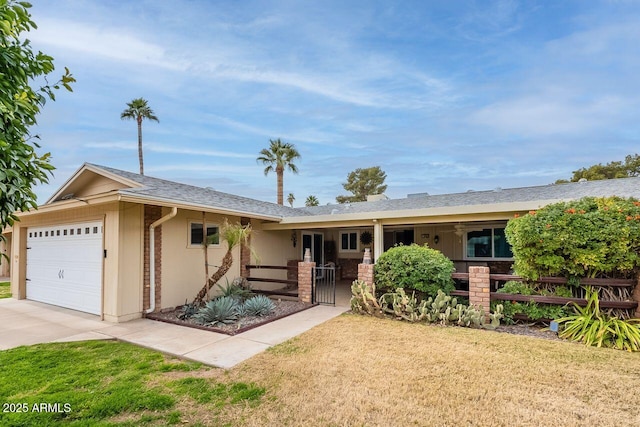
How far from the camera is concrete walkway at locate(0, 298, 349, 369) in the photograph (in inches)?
Result: 208

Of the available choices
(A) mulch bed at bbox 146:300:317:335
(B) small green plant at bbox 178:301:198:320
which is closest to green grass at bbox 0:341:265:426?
(A) mulch bed at bbox 146:300:317:335

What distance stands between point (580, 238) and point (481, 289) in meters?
2.04

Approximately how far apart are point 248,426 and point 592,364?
4.77 m

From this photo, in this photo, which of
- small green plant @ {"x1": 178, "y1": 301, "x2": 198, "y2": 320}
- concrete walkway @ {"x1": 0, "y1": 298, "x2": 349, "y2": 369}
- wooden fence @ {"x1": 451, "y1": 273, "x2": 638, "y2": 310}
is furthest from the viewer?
small green plant @ {"x1": 178, "y1": 301, "x2": 198, "y2": 320}

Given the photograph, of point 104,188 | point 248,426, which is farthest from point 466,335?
point 104,188

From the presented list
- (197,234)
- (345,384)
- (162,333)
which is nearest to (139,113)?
(197,234)

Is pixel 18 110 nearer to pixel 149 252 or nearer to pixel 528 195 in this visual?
pixel 149 252

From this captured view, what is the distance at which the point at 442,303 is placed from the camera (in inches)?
273

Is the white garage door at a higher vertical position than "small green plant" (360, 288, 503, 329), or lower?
higher

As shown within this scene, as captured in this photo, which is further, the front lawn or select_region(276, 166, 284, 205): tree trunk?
select_region(276, 166, 284, 205): tree trunk

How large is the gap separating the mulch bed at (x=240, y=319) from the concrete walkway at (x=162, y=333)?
0.15 metres

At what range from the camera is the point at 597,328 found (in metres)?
5.67

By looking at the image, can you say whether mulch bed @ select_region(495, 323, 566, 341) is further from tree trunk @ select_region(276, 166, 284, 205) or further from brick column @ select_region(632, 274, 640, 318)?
tree trunk @ select_region(276, 166, 284, 205)

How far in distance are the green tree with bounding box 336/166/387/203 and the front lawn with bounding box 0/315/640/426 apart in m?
31.0
